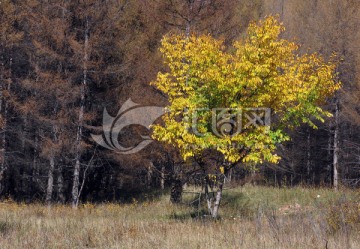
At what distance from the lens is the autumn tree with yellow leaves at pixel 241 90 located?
11148mm

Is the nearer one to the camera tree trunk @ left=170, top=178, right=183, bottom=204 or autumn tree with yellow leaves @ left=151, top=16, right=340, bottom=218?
autumn tree with yellow leaves @ left=151, top=16, right=340, bottom=218

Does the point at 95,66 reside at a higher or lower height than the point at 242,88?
higher

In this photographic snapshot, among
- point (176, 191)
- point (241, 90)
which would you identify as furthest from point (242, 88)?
point (176, 191)

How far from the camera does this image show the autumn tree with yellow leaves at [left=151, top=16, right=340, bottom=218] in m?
11.1

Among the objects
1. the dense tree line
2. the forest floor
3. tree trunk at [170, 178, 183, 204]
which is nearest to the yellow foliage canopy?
the forest floor

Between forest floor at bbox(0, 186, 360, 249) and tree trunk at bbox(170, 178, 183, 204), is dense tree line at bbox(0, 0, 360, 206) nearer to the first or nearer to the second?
tree trunk at bbox(170, 178, 183, 204)

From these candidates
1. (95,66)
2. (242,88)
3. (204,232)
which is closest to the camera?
(204,232)

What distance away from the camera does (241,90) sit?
11.4m

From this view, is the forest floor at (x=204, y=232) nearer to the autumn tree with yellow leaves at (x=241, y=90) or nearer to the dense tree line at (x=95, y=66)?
the autumn tree with yellow leaves at (x=241, y=90)

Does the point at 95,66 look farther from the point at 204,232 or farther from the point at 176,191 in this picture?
the point at 204,232

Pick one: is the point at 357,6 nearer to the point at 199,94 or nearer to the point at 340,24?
the point at 340,24

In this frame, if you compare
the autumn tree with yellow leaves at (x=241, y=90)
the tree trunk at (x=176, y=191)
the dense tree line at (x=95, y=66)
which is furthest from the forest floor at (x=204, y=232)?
the tree trunk at (x=176, y=191)

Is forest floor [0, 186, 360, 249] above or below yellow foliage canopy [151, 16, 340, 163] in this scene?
below

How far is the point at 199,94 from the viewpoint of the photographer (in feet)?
38.8
